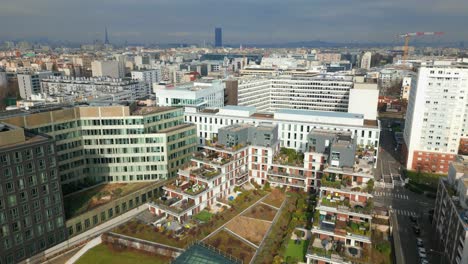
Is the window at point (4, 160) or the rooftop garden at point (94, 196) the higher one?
the window at point (4, 160)

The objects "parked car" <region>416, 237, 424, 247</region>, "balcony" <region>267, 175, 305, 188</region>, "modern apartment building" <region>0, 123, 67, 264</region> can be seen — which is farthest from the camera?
"balcony" <region>267, 175, 305, 188</region>

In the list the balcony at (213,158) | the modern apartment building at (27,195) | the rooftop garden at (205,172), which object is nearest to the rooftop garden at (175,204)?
the rooftop garden at (205,172)

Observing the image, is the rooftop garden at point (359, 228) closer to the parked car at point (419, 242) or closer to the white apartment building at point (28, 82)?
the parked car at point (419, 242)

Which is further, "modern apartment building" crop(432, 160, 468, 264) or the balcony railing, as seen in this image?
the balcony railing

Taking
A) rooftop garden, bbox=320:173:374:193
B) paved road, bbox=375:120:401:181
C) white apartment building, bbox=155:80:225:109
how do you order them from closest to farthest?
rooftop garden, bbox=320:173:374:193
paved road, bbox=375:120:401:181
white apartment building, bbox=155:80:225:109

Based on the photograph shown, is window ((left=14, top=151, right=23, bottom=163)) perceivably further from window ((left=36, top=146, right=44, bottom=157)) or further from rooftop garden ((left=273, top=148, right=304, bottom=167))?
rooftop garden ((left=273, top=148, right=304, bottom=167))

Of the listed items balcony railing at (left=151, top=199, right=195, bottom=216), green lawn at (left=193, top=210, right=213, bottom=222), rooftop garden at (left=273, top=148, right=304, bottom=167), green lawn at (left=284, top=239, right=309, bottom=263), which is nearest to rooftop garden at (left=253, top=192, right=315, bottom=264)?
green lawn at (left=284, top=239, right=309, bottom=263)

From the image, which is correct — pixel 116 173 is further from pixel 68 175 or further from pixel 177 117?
pixel 177 117

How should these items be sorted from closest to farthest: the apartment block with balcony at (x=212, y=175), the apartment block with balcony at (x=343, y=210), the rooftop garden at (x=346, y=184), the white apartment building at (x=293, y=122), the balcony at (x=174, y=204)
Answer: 1. the apartment block with balcony at (x=343, y=210)
2. the rooftop garden at (x=346, y=184)
3. the balcony at (x=174, y=204)
4. the apartment block with balcony at (x=212, y=175)
5. the white apartment building at (x=293, y=122)
